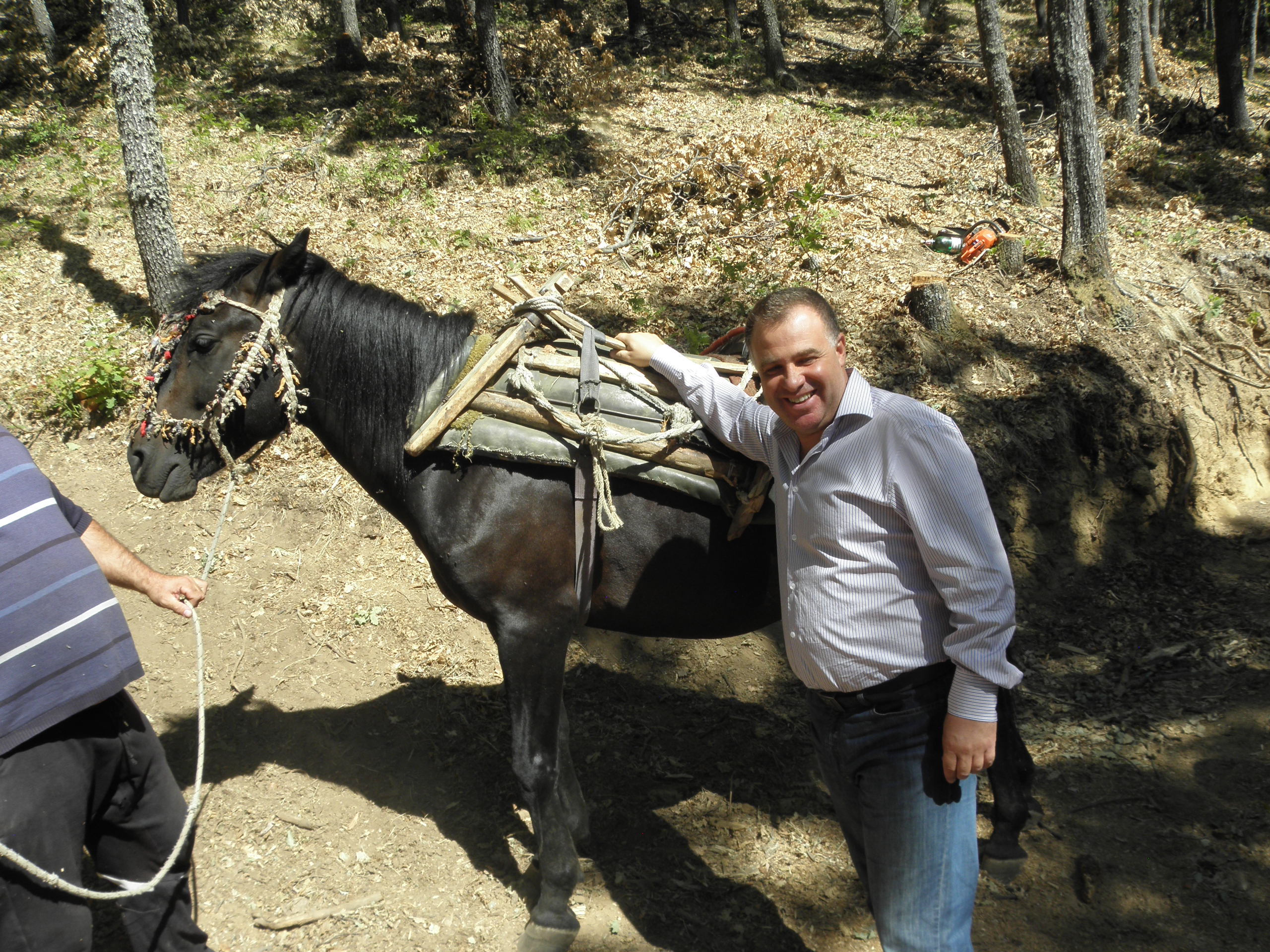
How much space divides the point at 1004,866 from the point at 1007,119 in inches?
348

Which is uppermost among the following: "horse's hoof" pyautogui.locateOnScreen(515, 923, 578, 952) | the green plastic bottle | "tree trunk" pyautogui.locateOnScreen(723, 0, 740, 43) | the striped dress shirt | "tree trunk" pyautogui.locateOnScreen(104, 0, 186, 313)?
"tree trunk" pyautogui.locateOnScreen(723, 0, 740, 43)

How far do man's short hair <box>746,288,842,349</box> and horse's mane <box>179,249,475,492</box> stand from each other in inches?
58.0

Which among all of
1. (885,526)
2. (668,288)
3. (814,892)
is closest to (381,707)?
(814,892)

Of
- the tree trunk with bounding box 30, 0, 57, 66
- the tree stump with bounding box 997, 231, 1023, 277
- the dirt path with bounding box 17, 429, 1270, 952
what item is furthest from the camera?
the tree trunk with bounding box 30, 0, 57, 66

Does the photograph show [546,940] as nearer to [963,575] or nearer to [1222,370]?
[963,575]

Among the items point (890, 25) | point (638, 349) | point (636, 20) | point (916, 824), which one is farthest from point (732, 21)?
point (916, 824)

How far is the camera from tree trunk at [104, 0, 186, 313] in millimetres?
6414

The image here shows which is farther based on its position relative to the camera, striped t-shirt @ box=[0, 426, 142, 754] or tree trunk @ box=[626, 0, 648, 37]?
tree trunk @ box=[626, 0, 648, 37]

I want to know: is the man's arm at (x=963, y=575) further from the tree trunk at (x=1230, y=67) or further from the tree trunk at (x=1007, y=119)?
the tree trunk at (x=1230, y=67)

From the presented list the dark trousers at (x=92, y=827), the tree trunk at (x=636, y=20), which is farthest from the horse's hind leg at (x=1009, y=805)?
the tree trunk at (x=636, y=20)

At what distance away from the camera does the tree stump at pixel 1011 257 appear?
7.36 meters

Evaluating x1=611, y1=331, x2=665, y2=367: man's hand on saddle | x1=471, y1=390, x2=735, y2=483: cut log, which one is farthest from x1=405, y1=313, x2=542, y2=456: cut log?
x1=611, y1=331, x2=665, y2=367: man's hand on saddle

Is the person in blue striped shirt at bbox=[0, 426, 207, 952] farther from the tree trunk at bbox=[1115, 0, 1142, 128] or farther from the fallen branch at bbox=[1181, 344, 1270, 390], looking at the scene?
the tree trunk at bbox=[1115, 0, 1142, 128]

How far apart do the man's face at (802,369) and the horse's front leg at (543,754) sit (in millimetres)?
1400
